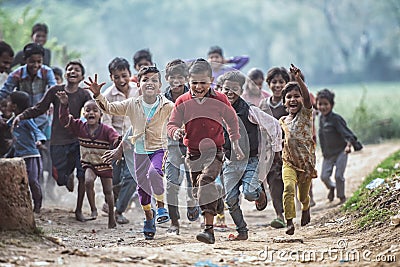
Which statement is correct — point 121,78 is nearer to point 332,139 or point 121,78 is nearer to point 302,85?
point 302,85

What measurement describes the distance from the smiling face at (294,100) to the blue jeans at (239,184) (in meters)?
0.69

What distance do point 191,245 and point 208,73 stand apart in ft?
5.13

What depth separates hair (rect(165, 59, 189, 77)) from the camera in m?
7.12

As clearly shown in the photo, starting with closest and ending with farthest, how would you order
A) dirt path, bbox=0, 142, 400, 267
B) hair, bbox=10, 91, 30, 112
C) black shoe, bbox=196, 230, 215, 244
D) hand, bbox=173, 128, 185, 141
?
dirt path, bbox=0, 142, 400, 267 → black shoe, bbox=196, 230, 215, 244 → hand, bbox=173, 128, 185, 141 → hair, bbox=10, 91, 30, 112

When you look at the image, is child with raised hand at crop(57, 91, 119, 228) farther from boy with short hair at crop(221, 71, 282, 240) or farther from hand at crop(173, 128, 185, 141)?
hand at crop(173, 128, 185, 141)

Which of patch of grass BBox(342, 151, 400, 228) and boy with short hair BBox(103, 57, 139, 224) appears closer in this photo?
patch of grass BBox(342, 151, 400, 228)

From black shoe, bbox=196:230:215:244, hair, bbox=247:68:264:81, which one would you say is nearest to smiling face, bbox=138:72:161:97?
black shoe, bbox=196:230:215:244

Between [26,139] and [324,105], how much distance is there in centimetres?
415

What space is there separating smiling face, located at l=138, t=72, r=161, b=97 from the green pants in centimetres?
156

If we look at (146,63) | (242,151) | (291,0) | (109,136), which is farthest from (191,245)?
(291,0)

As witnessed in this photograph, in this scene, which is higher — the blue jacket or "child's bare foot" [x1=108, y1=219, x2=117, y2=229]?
the blue jacket

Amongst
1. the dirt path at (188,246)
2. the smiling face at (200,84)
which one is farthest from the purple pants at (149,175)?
the smiling face at (200,84)

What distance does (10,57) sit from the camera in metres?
8.98

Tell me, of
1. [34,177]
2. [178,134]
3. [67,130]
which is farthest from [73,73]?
[178,134]
